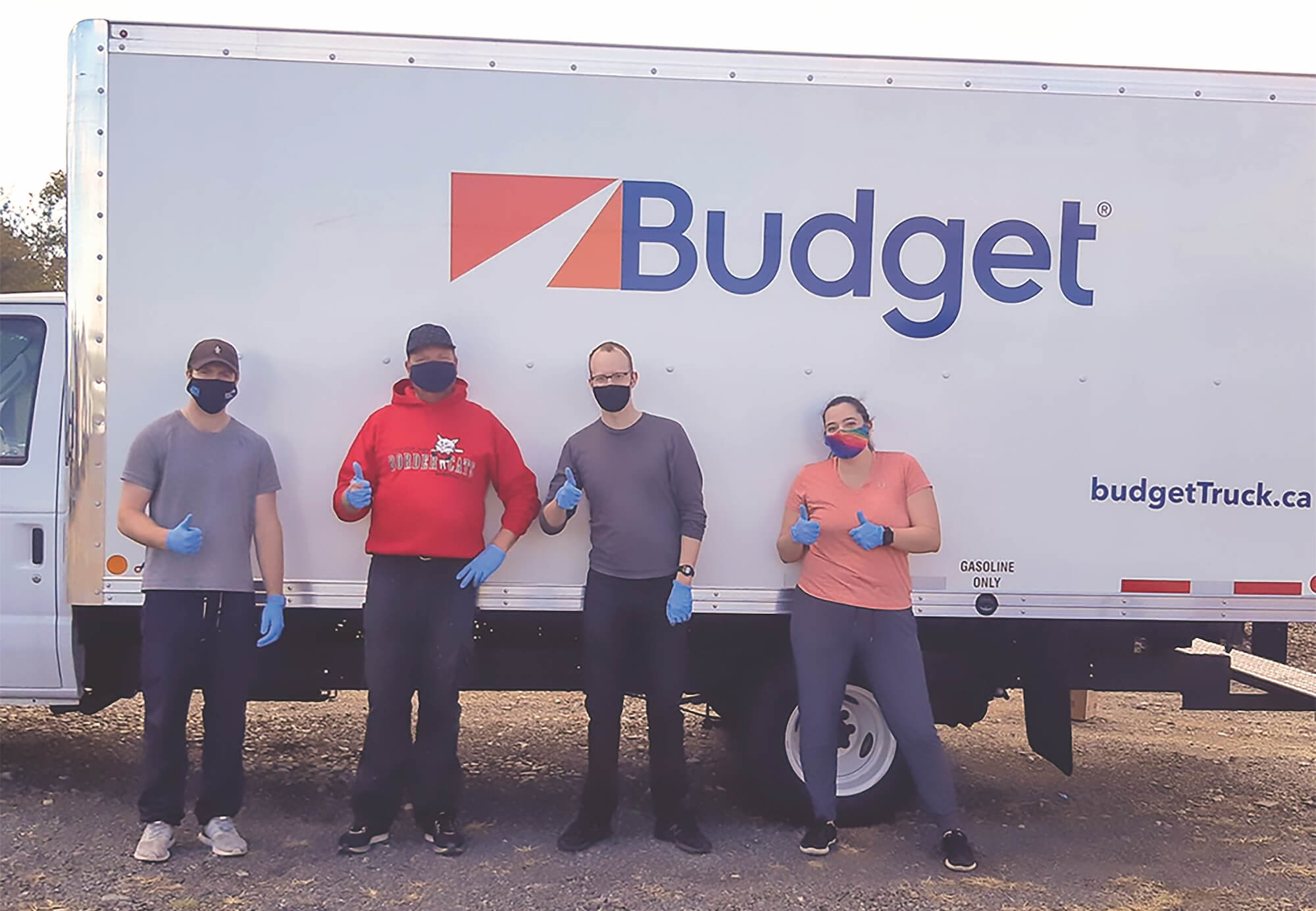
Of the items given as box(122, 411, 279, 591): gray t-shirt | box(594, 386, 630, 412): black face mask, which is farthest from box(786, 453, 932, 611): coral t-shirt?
box(122, 411, 279, 591): gray t-shirt

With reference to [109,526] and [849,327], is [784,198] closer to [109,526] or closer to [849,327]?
[849,327]

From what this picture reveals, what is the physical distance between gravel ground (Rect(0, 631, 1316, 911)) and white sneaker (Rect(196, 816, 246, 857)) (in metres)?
0.04

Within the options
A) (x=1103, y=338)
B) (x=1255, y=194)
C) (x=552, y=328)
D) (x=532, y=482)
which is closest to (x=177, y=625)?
(x=532, y=482)

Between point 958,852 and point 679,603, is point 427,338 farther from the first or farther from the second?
point 958,852

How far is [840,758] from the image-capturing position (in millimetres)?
4395

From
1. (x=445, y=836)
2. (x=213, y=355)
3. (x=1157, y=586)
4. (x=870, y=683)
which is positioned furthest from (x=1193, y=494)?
(x=213, y=355)

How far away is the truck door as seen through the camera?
407 cm

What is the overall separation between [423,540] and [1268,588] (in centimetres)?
334

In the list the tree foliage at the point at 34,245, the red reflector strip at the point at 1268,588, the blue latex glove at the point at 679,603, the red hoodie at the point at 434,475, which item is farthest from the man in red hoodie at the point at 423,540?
the tree foliage at the point at 34,245

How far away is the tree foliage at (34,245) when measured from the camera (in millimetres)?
18641

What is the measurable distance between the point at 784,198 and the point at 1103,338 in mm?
1382

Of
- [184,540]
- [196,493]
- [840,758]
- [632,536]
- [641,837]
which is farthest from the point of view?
[840,758]

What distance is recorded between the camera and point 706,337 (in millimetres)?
4016

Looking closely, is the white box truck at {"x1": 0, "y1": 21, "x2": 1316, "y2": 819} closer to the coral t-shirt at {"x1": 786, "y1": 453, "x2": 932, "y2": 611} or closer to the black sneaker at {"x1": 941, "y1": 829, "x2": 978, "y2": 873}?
the coral t-shirt at {"x1": 786, "y1": 453, "x2": 932, "y2": 611}
